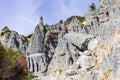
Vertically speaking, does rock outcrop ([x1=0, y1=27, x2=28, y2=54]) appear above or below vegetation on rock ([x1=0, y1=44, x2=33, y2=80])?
above

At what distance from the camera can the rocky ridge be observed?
23.2 m

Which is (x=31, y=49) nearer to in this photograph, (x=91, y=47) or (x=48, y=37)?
(x=48, y=37)

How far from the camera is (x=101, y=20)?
2853 cm

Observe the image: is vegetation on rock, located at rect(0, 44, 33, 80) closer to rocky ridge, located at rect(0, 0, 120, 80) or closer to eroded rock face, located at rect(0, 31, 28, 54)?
rocky ridge, located at rect(0, 0, 120, 80)

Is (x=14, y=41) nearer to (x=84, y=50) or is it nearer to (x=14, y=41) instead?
(x=14, y=41)

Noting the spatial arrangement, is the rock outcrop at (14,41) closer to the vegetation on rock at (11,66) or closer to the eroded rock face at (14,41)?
the eroded rock face at (14,41)

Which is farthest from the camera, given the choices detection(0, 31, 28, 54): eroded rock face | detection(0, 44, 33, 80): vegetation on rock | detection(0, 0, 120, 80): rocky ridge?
detection(0, 31, 28, 54): eroded rock face

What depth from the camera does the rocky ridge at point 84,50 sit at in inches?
914

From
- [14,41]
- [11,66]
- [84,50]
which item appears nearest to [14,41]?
[14,41]

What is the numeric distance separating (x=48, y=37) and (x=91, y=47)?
2581cm

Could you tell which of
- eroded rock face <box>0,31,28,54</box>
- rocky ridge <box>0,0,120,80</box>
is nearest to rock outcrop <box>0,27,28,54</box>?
eroded rock face <box>0,31,28,54</box>

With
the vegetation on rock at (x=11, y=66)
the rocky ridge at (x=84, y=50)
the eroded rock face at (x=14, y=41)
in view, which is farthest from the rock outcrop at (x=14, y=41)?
the vegetation on rock at (x=11, y=66)

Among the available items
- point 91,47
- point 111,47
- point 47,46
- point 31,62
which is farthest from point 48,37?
point 111,47

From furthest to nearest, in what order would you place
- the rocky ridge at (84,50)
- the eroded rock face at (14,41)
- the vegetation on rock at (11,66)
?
the eroded rock face at (14,41)
the rocky ridge at (84,50)
the vegetation on rock at (11,66)
